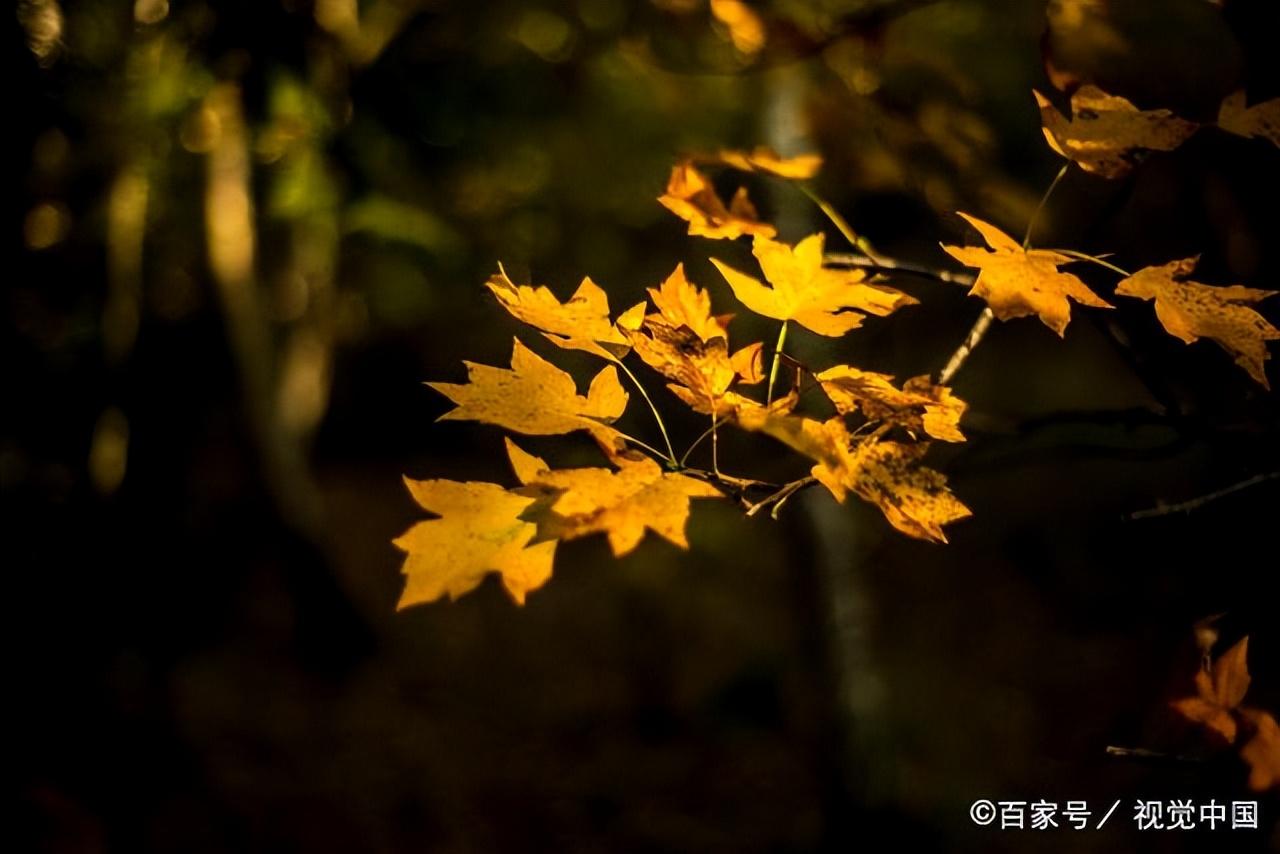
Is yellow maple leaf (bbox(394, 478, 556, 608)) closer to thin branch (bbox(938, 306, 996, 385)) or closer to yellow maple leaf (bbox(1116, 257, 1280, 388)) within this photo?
thin branch (bbox(938, 306, 996, 385))

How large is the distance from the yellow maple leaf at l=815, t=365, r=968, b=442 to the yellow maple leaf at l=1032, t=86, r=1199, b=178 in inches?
11.6

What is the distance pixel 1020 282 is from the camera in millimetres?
868

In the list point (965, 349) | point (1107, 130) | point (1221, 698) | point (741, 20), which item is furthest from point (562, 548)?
point (1107, 130)

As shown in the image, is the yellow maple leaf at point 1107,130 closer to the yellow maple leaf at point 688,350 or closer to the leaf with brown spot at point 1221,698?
the yellow maple leaf at point 688,350

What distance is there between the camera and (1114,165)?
3.12 feet

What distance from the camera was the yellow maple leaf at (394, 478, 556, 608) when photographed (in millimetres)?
828

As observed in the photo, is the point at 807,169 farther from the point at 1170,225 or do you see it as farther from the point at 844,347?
the point at 1170,225

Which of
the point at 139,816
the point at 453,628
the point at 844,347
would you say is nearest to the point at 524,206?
the point at 844,347

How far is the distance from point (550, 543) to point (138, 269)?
3.27 meters

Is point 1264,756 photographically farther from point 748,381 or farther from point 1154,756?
point 748,381

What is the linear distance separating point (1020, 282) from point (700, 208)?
35 centimetres

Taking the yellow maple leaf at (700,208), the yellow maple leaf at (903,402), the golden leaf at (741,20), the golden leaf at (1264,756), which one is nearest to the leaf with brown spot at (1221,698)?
the golden leaf at (1264,756)

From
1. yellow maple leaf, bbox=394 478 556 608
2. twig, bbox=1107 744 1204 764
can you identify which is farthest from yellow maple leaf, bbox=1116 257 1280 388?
yellow maple leaf, bbox=394 478 556 608

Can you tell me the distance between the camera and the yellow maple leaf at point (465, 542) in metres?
0.83
